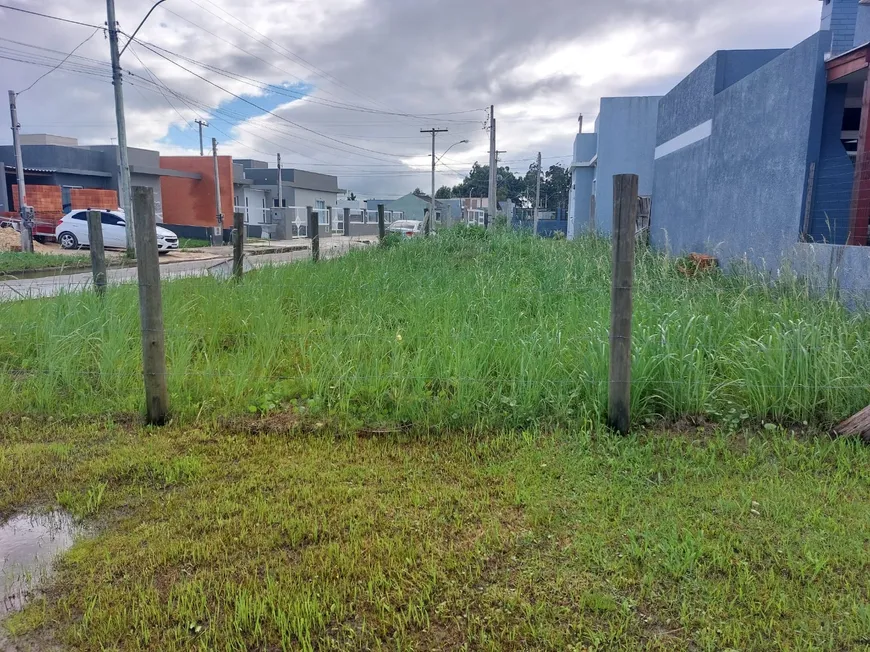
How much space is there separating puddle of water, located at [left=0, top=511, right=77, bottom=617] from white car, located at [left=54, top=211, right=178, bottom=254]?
21401mm

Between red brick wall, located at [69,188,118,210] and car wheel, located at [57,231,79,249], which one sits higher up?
red brick wall, located at [69,188,118,210]

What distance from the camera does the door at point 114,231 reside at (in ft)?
72.6

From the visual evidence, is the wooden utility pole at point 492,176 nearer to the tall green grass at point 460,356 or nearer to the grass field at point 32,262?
the grass field at point 32,262

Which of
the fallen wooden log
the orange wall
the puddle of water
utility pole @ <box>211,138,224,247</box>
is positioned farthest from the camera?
the orange wall

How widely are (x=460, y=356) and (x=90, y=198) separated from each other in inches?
1132

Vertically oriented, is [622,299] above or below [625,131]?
below

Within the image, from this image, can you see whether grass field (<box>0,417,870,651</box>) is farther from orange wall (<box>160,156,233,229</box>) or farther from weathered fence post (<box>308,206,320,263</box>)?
orange wall (<box>160,156,233,229</box>)

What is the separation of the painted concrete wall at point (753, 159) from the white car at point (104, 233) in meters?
18.3

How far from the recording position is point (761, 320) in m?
5.11

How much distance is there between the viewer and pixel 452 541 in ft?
8.68

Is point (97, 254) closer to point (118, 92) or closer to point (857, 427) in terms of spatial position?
point (857, 427)

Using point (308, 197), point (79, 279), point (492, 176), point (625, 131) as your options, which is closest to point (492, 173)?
point (492, 176)

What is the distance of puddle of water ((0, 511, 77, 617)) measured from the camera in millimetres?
2395

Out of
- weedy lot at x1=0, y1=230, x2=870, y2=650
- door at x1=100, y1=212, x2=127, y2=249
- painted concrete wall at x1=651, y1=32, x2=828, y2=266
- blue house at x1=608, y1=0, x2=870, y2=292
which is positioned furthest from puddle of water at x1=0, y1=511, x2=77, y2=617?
door at x1=100, y1=212, x2=127, y2=249
